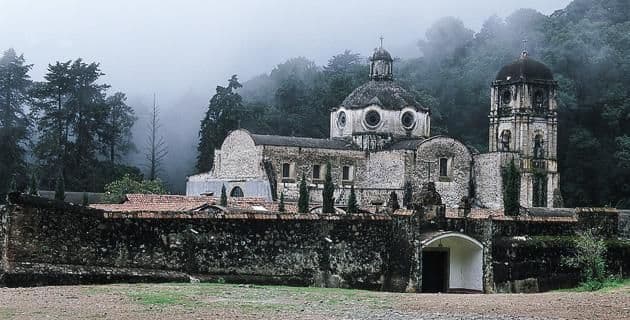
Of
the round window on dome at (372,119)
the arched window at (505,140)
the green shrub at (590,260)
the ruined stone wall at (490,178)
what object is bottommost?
the green shrub at (590,260)

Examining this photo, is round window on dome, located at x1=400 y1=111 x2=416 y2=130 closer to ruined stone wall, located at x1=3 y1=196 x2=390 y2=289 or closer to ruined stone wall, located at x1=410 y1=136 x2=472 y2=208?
ruined stone wall, located at x1=410 y1=136 x2=472 y2=208

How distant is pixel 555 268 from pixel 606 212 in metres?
2.22

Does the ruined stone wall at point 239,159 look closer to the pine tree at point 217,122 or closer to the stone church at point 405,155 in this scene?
the stone church at point 405,155

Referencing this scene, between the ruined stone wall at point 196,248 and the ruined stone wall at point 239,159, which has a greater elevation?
the ruined stone wall at point 239,159

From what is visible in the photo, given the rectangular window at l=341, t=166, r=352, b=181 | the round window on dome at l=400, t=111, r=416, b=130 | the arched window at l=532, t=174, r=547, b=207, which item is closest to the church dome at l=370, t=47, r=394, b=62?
the round window on dome at l=400, t=111, r=416, b=130

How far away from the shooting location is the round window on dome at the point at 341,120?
61.0 meters

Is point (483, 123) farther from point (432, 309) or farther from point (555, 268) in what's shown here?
point (432, 309)

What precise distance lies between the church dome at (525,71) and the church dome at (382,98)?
591 cm

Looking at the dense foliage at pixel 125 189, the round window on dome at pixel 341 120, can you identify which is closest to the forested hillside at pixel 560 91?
the round window on dome at pixel 341 120

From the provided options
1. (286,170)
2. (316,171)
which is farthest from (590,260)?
(316,171)

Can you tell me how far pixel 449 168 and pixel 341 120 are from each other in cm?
787

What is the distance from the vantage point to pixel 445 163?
189ft

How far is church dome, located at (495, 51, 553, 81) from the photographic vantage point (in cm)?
5731

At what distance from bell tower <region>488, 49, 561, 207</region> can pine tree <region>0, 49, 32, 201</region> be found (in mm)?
30364
